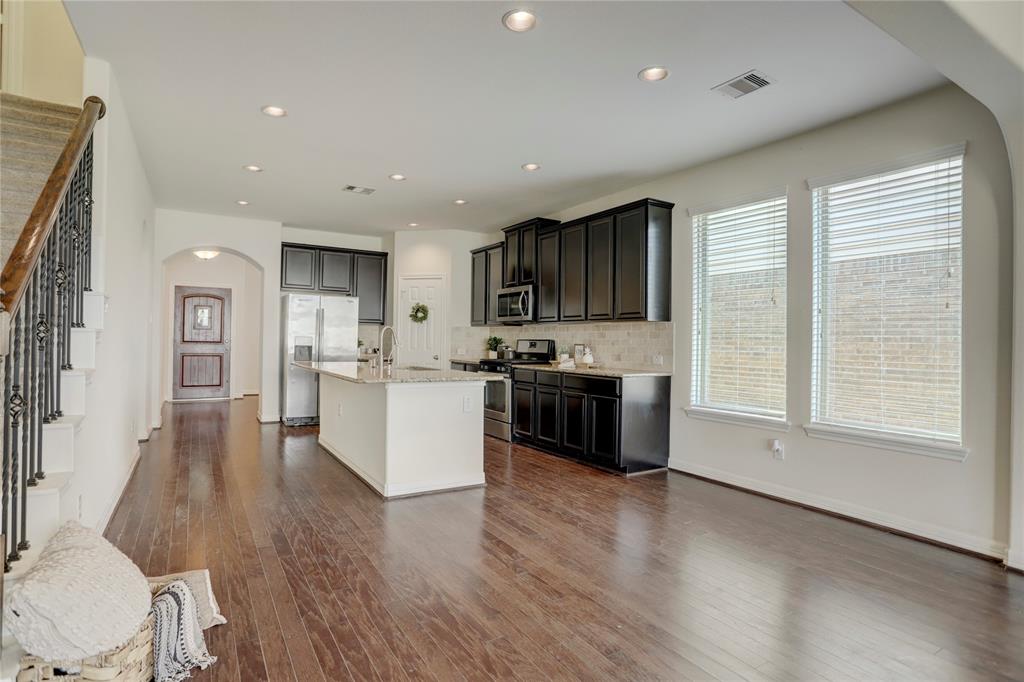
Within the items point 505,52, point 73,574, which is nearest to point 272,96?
point 505,52

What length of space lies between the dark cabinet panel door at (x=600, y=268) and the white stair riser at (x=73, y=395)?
412cm

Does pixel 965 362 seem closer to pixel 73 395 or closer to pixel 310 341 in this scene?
pixel 73 395

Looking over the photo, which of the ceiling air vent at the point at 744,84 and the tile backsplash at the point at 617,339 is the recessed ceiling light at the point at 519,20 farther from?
the tile backsplash at the point at 617,339

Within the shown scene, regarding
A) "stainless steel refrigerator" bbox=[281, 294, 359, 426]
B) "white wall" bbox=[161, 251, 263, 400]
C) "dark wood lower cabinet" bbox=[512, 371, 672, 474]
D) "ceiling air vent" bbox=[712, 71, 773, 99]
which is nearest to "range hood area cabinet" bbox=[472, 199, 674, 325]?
"dark wood lower cabinet" bbox=[512, 371, 672, 474]

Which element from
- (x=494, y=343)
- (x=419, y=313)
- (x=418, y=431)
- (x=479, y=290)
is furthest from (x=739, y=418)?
(x=419, y=313)

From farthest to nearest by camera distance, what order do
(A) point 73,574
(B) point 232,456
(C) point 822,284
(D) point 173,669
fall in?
(B) point 232,456 → (C) point 822,284 → (D) point 173,669 → (A) point 73,574

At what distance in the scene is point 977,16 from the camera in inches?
82.5

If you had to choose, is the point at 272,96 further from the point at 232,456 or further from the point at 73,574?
the point at 232,456

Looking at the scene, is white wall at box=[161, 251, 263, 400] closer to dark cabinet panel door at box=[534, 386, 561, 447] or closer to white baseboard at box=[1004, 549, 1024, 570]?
dark cabinet panel door at box=[534, 386, 561, 447]

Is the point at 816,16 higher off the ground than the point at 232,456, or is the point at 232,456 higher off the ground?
the point at 816,16

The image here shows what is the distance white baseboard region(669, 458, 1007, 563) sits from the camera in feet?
10.0

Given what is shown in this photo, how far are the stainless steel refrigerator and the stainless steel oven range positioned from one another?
2.11 m

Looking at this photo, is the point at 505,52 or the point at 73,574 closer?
the point at 73,574

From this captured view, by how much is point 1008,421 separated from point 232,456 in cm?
590
